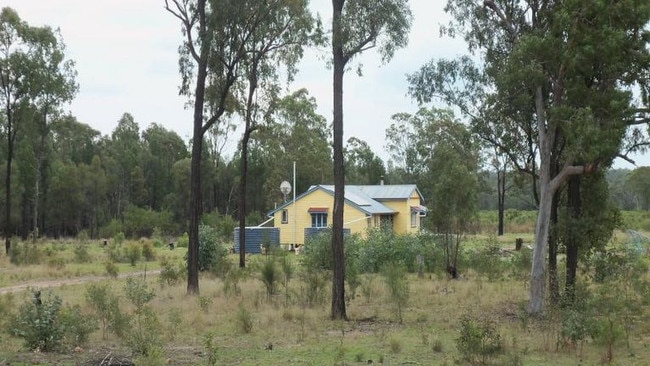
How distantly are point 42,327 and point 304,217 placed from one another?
107 feet

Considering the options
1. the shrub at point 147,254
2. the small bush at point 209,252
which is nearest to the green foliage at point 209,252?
the small bush at point 209,252

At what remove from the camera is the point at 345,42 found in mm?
14555

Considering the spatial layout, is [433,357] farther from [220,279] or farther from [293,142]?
[293,142]

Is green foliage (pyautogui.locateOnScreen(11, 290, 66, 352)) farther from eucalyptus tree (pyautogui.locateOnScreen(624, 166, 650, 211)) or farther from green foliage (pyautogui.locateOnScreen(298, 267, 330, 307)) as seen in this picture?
eucalyptus tree (pyautogui.locateOnScreen(624, 166, 650, 211))

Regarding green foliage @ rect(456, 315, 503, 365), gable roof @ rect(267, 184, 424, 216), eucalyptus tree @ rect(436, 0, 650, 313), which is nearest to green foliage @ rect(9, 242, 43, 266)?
gable roof @ rect(267, 184, 424, 216)

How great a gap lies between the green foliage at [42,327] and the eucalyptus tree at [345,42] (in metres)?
5.81

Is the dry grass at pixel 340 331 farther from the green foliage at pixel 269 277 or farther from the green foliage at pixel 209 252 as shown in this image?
the green foliage at pixel 209 252

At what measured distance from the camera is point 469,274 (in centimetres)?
2436

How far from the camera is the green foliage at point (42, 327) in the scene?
10.1m

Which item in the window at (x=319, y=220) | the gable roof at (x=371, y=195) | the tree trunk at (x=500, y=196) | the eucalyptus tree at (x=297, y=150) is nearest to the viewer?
the window at (x=319, y=220)

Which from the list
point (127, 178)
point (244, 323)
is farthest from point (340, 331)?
point (127, 178)

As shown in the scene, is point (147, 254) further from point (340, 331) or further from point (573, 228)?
point (573, 228)

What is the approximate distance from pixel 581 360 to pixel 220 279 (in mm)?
14120

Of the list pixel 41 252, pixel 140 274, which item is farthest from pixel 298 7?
pixel 41 252
